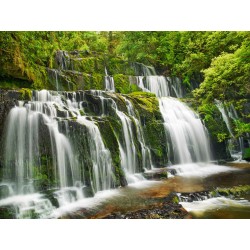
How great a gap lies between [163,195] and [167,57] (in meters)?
4.78

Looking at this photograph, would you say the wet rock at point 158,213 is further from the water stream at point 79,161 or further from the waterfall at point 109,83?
the waterfall at point 109,83

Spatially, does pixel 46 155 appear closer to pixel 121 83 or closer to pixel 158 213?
pixel 158 213

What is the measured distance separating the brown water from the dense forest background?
161 cm

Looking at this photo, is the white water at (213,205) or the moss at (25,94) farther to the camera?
the moss at (25,94)

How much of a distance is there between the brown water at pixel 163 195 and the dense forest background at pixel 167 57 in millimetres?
1607

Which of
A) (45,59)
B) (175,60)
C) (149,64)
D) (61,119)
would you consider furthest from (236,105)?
(45,59)

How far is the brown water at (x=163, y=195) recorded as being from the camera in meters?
3.94

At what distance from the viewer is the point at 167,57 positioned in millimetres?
7867

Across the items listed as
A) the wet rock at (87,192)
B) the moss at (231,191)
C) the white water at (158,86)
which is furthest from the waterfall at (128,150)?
the white water at (158,86)

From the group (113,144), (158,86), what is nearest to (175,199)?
(113,144)

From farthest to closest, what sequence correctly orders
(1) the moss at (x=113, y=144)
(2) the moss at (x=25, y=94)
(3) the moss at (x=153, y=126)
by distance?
(3) the moss at (x=153, y=126) < (2) the moss at (x=25, y=94) < (1) the moss at (x=113, y=144)

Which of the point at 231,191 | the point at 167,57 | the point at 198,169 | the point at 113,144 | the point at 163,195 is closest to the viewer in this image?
the point at 163,195

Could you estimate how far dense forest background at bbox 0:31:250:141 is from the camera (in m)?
5.52
